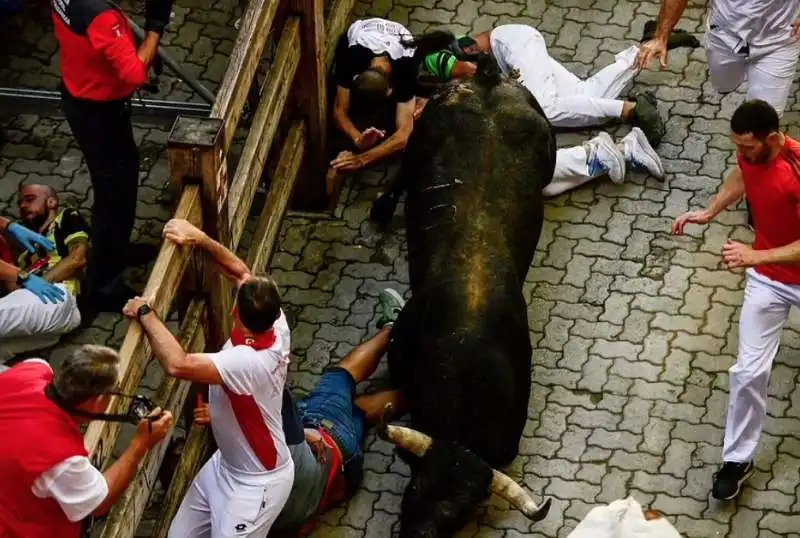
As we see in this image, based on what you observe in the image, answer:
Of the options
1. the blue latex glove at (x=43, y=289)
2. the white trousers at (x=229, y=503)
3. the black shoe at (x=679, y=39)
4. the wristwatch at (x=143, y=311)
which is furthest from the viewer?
the black shoe at (x=679, y=39)

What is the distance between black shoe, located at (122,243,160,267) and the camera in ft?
31.6

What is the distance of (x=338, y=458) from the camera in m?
8.16

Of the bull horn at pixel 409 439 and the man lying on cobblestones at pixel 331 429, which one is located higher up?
the bull horn at pixel 409 439

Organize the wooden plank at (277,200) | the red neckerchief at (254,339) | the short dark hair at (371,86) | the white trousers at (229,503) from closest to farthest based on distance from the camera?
the red neckerchief at (254,339), the white trousers at (229,503), the wooden plank at (277,200), the short dark hair at (371,86)

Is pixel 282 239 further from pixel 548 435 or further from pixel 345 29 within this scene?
pixel 548 435

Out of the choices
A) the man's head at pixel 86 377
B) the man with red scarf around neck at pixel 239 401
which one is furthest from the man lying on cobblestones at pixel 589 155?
the man's head at pixel 86 377

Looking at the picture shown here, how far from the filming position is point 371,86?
9.59 m

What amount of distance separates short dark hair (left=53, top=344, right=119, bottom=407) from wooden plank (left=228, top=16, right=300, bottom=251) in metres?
1.89

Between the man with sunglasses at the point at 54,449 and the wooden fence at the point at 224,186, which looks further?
the wooden fence at the point at 224,186

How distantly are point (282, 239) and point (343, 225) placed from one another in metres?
0.39

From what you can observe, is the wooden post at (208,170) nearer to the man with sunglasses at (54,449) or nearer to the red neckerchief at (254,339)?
the red neckerchief at (254,339)

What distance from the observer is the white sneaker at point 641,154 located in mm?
9945

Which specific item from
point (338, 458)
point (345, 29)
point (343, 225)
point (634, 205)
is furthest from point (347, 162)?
point (338, 458)

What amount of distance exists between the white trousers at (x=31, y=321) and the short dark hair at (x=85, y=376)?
2553 millimetres
